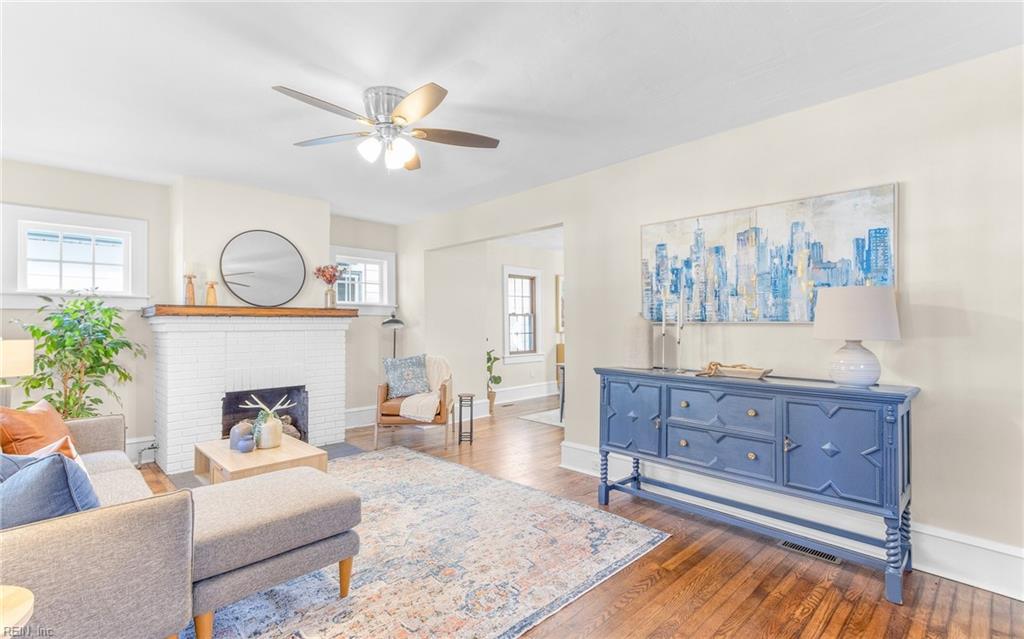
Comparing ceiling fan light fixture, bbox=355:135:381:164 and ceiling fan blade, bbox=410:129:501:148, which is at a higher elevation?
ceiling fan blade, bbox=410:129:501:148

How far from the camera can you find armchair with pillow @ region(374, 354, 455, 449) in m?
4.90

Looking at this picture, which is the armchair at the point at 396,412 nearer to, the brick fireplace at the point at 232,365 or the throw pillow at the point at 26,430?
the brick fireplace at the point at 232,365

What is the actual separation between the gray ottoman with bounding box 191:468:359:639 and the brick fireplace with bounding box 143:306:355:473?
248 cm

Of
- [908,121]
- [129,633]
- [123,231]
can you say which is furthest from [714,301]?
[123,231]

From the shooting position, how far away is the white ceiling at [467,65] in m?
2.04

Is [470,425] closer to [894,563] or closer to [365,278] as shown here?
[365,278]

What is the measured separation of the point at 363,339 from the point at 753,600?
498cm

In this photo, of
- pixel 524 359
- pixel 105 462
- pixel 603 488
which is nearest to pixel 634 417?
pixel 603 488

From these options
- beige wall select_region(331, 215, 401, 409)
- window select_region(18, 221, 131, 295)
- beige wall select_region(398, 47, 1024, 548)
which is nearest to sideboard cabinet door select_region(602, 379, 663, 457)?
beige wall select_region(398, 47, 1024, 548)

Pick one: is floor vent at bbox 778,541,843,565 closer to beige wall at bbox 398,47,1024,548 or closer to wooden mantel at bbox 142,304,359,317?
beige wall at bbox 398,47,1024,548

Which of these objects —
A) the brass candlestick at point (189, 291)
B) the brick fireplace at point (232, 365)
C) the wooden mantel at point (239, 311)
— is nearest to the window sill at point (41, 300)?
the wooden mantel at point (239, 311)

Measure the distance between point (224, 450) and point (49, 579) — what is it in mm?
1991

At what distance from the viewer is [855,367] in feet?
7.88

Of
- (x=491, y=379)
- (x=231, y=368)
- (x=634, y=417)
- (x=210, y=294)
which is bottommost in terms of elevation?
(x=491, y=379)
